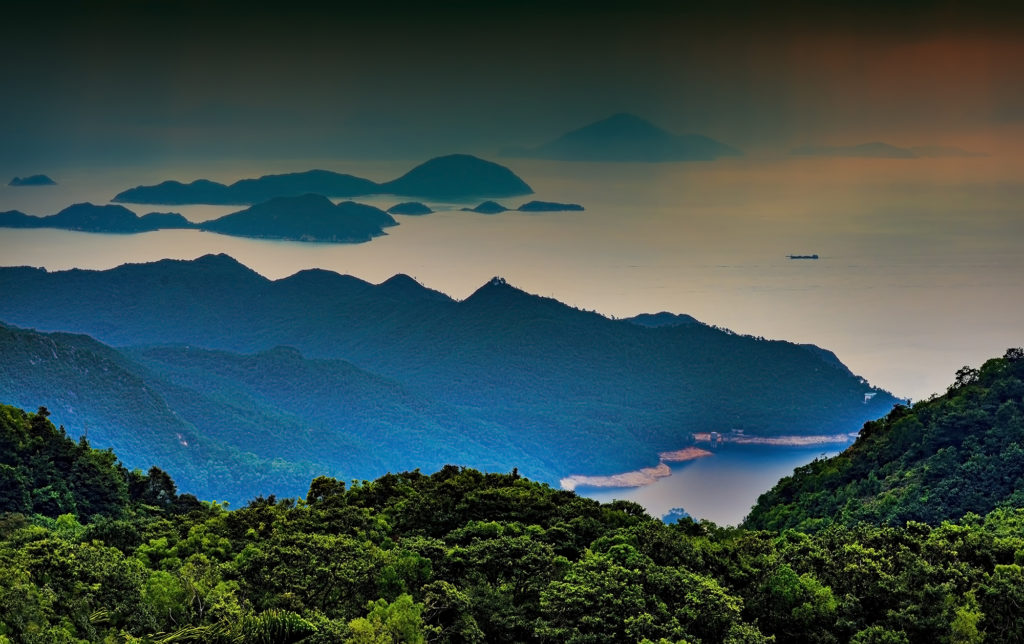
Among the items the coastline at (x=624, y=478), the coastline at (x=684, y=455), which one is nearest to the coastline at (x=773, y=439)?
the coastline at (x=684, y=455)

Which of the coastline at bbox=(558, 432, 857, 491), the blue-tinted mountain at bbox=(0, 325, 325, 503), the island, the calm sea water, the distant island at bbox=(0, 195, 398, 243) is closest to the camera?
the blue-tinted mountain at bbox=(0, 325, 325, 503)

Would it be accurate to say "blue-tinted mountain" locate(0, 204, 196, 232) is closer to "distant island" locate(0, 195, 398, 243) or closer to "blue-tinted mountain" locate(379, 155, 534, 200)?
"distant island" locate(0, 195, 398, 243)

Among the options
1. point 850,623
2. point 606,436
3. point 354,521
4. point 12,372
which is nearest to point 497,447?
point 606,436

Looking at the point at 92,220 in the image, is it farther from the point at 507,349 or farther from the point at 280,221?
the point at 507,349

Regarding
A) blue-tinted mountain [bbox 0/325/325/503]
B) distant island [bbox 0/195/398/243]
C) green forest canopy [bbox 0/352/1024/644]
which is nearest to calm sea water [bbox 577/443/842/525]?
blue-tinted mountain [bbox 0/325/325/503]

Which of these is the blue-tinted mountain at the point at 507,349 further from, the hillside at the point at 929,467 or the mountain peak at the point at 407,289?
the hillside at the point at 929,467

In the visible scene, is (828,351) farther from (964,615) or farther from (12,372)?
(964,615)
